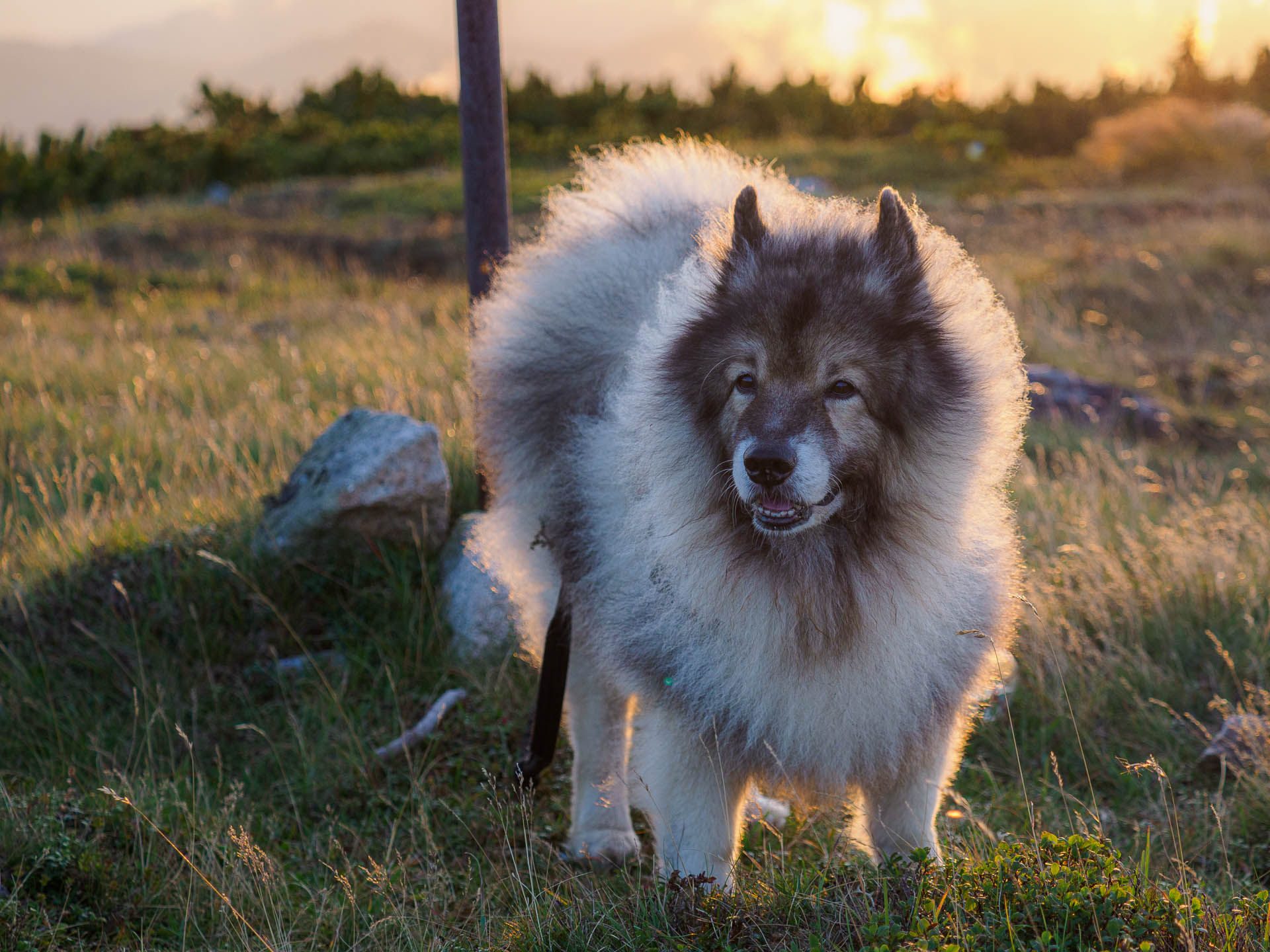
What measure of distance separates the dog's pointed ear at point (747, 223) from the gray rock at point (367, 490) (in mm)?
2324

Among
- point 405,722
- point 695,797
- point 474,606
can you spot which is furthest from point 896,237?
point 405,722

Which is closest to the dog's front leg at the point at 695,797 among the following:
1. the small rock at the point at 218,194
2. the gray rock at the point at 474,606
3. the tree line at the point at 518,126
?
the gray rock at the point at 474,606

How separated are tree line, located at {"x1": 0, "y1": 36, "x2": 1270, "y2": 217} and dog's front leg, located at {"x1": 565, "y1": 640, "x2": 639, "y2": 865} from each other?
20.6m

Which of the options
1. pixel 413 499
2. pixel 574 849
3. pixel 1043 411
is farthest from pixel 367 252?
pixel 574 849

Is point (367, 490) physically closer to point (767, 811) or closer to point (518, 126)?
point (767, 811)

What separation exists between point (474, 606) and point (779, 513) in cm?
249

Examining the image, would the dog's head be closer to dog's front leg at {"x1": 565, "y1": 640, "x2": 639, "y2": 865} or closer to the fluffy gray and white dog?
the fluffy gray and white dog

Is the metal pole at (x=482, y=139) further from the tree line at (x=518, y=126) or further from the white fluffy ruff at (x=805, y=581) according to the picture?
the tree line at (x=518, y=126)

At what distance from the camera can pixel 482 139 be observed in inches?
180

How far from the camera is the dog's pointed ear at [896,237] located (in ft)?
8.89

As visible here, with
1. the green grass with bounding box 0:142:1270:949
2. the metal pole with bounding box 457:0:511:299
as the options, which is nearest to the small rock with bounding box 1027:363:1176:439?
the green grass with bounding box 0:142:1270:949

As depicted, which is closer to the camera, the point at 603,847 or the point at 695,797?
the point at 695,797

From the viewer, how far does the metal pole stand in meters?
4.45

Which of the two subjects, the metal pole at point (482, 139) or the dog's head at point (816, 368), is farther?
the metal pole at point (482, 139)
